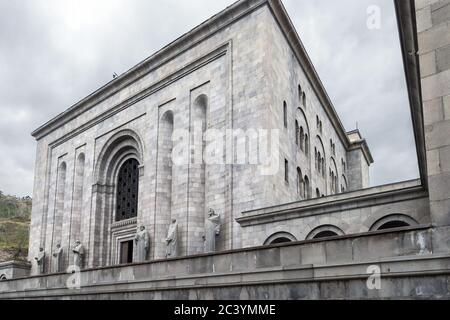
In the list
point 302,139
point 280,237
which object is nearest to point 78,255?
point 302,139

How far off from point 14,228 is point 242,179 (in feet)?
179

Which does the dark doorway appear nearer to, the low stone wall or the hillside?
the low stone wall

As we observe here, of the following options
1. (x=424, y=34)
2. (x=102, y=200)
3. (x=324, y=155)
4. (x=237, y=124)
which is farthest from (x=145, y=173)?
(x=424, y=34)

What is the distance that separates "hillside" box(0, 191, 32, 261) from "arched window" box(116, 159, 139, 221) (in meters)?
20.1

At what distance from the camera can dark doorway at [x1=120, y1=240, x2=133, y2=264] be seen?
30078mm

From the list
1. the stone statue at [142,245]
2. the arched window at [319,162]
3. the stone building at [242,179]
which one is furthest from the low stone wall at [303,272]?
the arched window at [319,162]

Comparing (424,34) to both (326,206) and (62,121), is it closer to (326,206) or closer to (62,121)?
(326,206)

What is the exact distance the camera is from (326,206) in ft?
56.7

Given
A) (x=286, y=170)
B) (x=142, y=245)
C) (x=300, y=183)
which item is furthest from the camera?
(x=300, y=183)

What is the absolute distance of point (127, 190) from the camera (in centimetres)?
3170

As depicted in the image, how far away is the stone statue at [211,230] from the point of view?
22.0 metres

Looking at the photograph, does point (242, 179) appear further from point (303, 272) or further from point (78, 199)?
point (78, 199)

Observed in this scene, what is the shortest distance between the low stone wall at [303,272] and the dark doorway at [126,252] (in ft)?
43.2

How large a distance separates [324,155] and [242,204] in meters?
13.4
